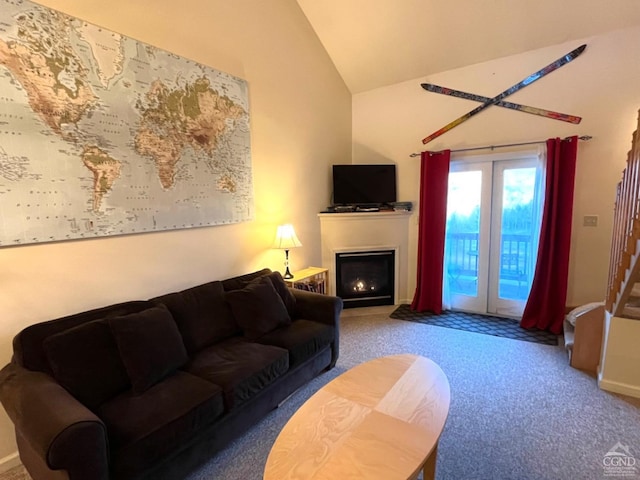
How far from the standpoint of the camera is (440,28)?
3.52 metres

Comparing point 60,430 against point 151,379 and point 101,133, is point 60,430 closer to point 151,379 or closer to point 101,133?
point 151,379

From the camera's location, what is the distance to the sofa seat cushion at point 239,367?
191cm

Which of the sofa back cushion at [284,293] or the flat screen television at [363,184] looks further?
the flat screen television at [363,184]

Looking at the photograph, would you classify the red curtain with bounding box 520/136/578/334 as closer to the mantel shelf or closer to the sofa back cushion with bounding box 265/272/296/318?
the mantel shelf

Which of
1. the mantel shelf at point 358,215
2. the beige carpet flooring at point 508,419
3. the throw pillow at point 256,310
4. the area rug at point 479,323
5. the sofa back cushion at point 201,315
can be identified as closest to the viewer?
the beige carpet flooring at point 508,419

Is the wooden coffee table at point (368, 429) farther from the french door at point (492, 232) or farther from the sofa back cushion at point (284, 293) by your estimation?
the french door at point (492, 232)

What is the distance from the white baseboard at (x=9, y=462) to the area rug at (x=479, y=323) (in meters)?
→ 3.47

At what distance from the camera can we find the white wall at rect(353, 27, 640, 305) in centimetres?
317

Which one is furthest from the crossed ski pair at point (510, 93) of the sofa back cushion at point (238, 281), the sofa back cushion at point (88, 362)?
the sofa back cushion at point (88, 362)

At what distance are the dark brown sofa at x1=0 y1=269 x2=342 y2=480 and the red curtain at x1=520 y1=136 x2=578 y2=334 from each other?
2.53 metres

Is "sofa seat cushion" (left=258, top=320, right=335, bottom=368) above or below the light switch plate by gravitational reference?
below

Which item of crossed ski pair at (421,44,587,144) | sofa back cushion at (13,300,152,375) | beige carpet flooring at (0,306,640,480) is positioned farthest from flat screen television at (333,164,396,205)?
sofa back cushion at (13,300,152,375)

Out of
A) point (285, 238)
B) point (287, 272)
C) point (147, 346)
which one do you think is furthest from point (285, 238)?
point (147, 346)

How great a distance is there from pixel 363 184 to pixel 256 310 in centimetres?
243
